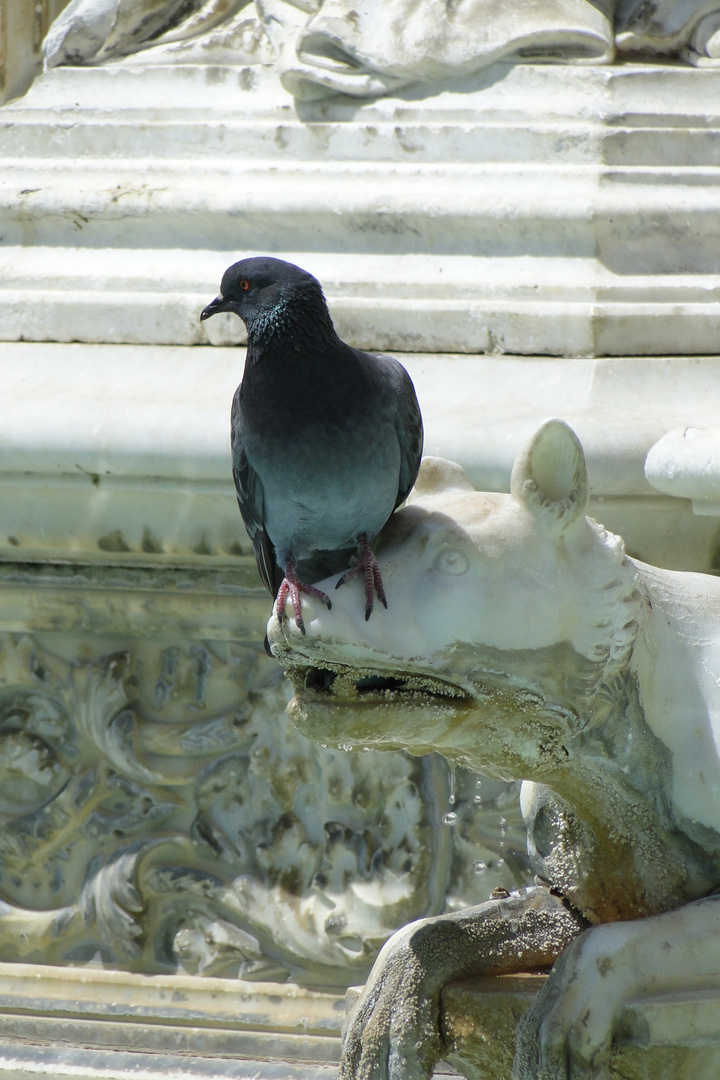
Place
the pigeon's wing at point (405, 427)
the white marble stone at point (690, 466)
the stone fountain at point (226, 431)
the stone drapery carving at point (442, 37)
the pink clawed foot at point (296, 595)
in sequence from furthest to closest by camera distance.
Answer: the stone drapery carving at point (442, 37)
the stone fountain at point (226, 431)
the white marble stone at point (690, 466)
the pigeon's wing at point (405, 427)
the pink clawed foot at point (296, 595)

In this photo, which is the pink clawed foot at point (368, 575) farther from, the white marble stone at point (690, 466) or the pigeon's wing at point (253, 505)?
the white marble stone at point (690, 466)

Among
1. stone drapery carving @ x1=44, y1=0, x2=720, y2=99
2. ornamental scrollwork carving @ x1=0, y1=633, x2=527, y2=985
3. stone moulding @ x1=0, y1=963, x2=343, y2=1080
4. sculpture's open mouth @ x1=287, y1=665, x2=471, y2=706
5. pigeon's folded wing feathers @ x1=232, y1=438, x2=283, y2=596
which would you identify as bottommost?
stone moulding @ x1=0, y1=963, x2=343, y2=1080

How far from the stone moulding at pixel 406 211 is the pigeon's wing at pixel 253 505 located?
0.69 m

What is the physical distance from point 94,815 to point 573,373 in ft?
3.22

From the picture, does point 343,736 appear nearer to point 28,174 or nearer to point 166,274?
point 166,274

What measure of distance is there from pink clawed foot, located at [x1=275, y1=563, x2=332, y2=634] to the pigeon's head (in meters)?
0.21

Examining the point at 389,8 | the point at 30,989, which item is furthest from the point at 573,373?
the point at 30,989

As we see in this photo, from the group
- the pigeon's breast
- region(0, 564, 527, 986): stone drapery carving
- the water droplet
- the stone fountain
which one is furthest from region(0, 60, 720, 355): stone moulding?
the pigeon's breast

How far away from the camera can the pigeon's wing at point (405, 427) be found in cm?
110

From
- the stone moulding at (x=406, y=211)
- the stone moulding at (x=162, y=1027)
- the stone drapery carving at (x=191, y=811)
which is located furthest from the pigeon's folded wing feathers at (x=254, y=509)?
the stone moulding at (x=162, y=1027)

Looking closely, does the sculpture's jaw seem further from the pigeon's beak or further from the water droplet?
the water droplet

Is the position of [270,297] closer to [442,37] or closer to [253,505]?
[253,505]

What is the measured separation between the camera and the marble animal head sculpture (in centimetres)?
99

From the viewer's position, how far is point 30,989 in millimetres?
1874
